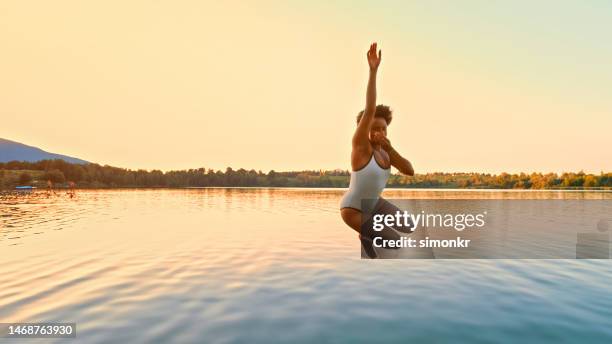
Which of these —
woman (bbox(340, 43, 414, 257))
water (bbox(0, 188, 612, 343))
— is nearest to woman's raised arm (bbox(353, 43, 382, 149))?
woman (bbox(340, 43, 414, 257))

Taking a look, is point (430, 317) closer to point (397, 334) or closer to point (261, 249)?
point (397, 334)

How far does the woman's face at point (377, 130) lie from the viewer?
5.96 metres

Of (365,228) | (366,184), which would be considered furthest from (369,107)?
(365,228)

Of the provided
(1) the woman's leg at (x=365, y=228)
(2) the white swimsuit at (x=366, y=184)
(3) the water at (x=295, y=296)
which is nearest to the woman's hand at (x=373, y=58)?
(2) the white swimsuit at (x=366, y=184)

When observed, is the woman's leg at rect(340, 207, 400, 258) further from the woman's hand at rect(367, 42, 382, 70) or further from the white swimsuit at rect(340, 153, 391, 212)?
the woman's hand at rect(367, 42, 382, 70)

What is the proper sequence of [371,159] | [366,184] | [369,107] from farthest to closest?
[366,184]
[371,159]
[369,107]

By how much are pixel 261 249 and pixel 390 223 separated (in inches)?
914

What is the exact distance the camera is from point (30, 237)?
34719mm

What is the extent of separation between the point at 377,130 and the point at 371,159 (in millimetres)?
590

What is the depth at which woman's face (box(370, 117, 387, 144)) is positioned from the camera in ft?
19.6

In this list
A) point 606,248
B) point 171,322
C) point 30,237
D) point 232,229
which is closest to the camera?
point 171,322

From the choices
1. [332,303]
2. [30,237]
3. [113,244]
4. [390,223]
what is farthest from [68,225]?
[390,223]

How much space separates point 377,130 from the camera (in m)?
6.10

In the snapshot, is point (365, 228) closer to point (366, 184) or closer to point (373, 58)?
point (366, 184)
